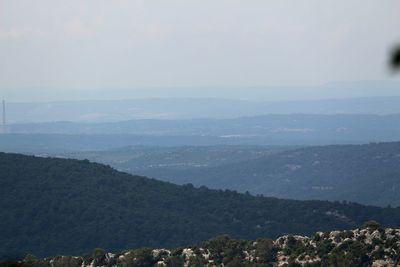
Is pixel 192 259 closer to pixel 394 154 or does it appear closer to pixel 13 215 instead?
pixel 13 215

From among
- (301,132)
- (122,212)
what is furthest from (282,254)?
(301,132)

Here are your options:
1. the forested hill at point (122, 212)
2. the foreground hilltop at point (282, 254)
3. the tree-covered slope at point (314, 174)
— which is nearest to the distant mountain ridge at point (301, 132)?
the tree-covered slope at point (314, 174)

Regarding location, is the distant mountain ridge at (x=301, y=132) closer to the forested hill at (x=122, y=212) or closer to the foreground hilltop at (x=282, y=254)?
the forested hill at (x=122, y=212)

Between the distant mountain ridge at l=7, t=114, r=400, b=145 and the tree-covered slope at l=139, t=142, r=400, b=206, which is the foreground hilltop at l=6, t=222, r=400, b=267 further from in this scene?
the distant mountain ridge at l=7, t=114, r=400, b=145

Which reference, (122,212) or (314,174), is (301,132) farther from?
(122,212)

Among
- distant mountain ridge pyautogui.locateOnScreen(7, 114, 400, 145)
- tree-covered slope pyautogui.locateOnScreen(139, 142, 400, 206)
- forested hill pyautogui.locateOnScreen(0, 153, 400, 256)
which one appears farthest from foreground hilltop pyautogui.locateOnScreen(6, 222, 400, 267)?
distant mountain ridge pyautogui.locateOnScreen(7, 114, 400, 145)

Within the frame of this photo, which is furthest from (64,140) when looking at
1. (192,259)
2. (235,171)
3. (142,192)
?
(192,259)
